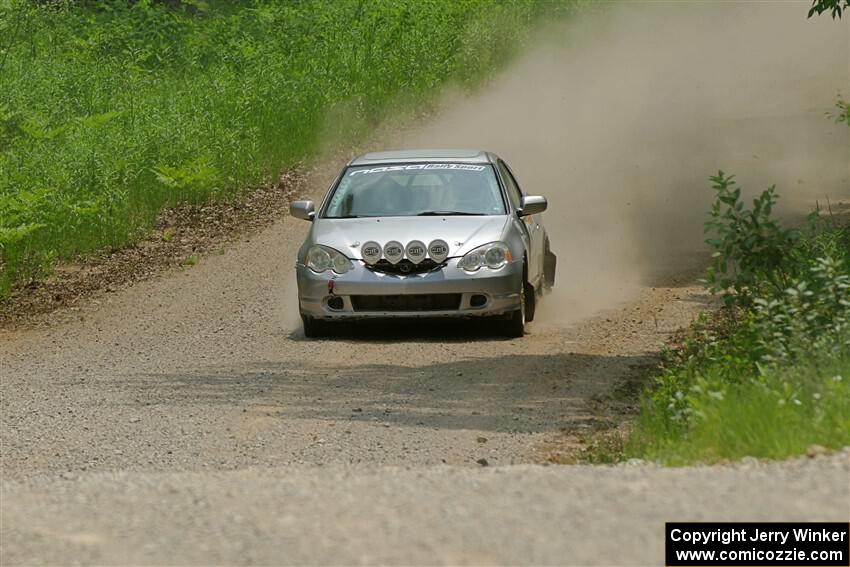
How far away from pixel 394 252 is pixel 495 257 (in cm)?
90

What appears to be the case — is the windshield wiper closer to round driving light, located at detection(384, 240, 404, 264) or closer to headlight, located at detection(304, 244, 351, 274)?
round driving light, located at detection(384, 240, 404, 264)

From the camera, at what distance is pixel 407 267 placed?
13000 mm

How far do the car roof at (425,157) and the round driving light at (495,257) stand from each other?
64.5 inches

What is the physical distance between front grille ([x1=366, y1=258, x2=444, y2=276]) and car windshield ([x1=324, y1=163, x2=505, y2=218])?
0.83 meters

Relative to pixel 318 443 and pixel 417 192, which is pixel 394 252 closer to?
pixel 417 192

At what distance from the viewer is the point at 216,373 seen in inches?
474

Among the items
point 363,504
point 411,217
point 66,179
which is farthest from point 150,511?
point 66,179

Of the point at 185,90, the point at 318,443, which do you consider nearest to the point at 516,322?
the point at 318,443

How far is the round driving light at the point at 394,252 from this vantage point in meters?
13.0

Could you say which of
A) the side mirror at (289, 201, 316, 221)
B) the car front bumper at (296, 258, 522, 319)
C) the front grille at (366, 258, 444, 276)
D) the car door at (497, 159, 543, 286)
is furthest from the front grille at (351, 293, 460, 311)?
the side mirror at (289, 201, 316, 221)

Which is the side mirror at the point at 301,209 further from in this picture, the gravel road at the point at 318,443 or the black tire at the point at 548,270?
the black tire at the point at 548,270

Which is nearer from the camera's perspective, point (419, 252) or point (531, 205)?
point (419, 252)

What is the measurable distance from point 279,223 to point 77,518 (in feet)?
47.8

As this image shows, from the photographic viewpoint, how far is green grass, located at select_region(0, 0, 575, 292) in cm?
1855
